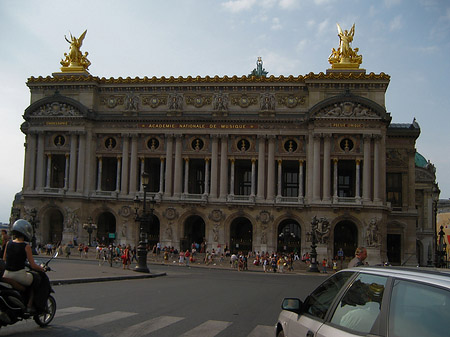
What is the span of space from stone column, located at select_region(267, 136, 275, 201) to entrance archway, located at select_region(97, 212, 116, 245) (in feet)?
58.4

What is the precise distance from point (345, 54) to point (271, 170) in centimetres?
1479

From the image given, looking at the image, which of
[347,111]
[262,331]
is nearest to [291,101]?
[347,111]

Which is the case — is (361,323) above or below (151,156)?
below

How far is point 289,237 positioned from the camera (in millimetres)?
58156

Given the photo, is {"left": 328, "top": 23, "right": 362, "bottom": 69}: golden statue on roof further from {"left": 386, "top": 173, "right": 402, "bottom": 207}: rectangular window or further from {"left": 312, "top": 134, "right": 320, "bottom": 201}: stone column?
{"left": 386, "top": 173, "right": 402, "bottom": 207}: rectangular window

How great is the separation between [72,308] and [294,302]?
347 inches

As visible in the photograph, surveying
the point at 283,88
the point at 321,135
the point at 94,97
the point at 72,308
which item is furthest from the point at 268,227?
the point at 72,308

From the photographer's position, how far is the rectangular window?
200 feet

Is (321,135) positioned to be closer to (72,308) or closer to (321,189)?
(321,189)

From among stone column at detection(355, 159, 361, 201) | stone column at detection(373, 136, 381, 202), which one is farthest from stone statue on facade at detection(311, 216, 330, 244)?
stone column at detection(373, 136, 381, 202)

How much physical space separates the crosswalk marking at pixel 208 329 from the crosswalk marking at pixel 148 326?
2.32 feet

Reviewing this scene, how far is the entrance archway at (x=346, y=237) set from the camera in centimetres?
5612

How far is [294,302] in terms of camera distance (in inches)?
272

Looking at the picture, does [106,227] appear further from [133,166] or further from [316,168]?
[316,168]
